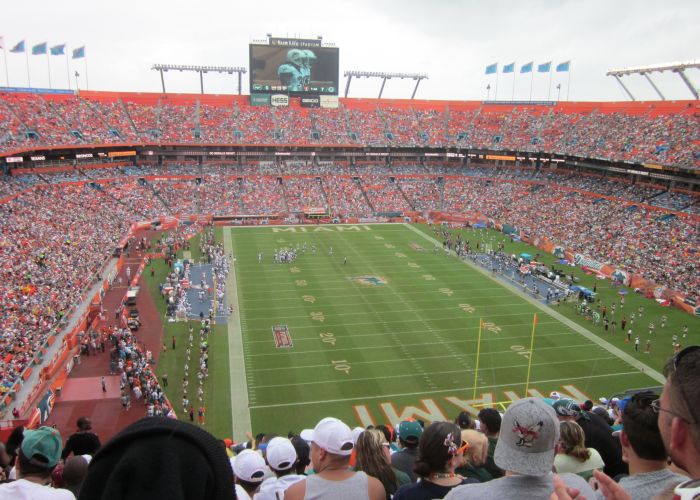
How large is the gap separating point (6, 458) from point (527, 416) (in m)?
5.94

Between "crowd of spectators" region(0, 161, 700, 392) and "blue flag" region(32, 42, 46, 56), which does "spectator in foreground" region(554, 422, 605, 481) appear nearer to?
"crowd of spectators" region(0, 161, 700, 392)

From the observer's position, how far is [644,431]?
3516 mm

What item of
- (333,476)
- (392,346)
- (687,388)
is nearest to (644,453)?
(687,388)

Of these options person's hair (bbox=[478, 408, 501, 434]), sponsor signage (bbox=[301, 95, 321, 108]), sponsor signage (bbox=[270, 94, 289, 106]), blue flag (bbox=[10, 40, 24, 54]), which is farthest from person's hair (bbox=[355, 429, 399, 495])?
sponsor signage (bbox=[301, 95, 321, 108])

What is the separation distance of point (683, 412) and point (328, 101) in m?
68.5

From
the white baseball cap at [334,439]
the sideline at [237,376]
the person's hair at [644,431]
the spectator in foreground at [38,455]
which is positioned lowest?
the sideline at [237,376]

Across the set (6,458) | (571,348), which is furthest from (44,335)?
(571,348)

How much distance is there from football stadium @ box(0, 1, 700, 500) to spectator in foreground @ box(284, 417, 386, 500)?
0.02 m

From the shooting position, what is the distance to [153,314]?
1160 inches

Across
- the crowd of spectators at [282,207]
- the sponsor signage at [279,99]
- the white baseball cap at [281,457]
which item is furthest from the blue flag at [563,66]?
the white baseball cap at [281,457]

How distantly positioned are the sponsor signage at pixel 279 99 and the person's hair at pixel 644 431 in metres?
65.9

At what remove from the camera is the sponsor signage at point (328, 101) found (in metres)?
67.8

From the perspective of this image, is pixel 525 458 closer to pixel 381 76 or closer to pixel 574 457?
pixel 574 457

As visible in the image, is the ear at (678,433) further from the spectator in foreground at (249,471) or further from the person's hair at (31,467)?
the spectator in foreground at (249,471)
